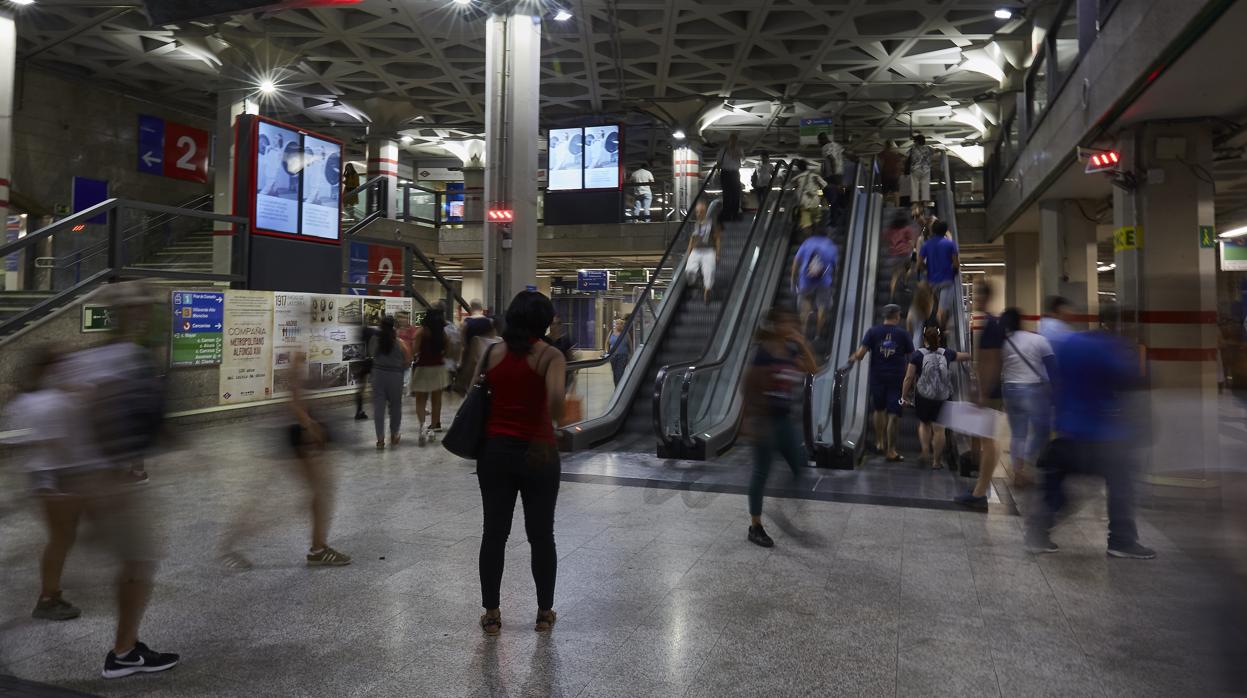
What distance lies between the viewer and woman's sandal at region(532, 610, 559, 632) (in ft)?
12.2

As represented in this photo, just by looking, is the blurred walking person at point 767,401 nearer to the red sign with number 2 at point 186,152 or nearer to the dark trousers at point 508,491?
the dark trousers at point 508,491

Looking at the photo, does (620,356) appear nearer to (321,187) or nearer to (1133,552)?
(321,187)

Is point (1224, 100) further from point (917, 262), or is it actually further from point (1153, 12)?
point (917, 262)

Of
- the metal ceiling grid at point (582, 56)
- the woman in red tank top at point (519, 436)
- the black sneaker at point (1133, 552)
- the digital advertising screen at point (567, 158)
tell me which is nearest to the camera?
the woman in red tank top at point (519, 436)

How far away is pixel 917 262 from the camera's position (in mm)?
11375

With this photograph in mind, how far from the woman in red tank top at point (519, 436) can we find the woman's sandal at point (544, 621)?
187mm

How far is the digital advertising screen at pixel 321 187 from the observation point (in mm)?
13203

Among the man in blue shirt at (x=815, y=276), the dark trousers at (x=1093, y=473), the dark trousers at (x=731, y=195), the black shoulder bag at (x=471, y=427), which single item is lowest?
the dark trousers at (x=1093, y=473)

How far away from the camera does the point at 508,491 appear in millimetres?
3639

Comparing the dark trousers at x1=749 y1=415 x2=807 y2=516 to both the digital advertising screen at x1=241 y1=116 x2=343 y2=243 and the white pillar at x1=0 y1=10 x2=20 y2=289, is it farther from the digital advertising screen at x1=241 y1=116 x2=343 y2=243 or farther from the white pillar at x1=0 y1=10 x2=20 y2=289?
the white pillar at x1=0 y1=10 x2=20 y2=289

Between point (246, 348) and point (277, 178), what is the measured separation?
308 centimetres

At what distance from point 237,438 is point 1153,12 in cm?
1042

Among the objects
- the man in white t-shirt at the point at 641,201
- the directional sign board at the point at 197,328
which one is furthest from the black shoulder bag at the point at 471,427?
the man in white t-shirt at the point at 641,201

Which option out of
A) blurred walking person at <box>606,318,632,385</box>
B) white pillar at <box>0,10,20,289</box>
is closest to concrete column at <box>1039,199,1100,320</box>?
blurred walking person at <box>606,318,632,385</box>
